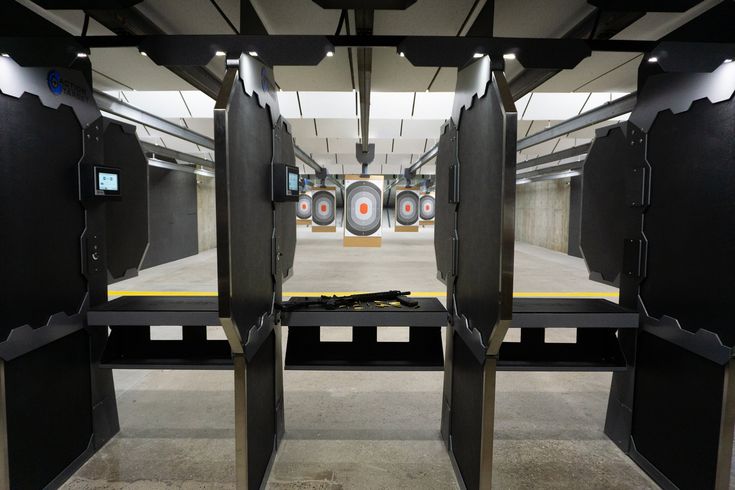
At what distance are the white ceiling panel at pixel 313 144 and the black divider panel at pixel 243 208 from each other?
5.59 m

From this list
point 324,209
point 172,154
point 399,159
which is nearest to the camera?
point 172,154

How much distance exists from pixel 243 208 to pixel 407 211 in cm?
1691

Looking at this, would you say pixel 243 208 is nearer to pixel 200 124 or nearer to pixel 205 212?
pixel 200 124

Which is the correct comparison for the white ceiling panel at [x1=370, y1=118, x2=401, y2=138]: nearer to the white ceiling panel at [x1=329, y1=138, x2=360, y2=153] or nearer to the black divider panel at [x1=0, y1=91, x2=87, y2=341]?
the white ceiling panel at [x1=329, y1=138, x2=360, y2=153]

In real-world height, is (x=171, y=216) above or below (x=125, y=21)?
below

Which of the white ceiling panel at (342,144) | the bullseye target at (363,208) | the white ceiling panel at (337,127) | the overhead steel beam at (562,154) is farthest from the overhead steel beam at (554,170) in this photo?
the white ceiling panel at (337,127)

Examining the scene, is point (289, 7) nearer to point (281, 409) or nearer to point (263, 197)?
point (263, 197)

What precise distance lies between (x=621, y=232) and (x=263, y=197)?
1974 millimetres

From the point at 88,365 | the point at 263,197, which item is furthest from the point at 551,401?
the point at 88,365

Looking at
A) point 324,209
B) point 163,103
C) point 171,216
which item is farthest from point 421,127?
point 324,209

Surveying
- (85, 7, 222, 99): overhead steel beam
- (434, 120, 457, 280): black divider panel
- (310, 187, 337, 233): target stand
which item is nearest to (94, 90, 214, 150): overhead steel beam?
(85, 7, 222, 99): overhead steel beam

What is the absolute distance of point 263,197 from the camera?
190 centimetres

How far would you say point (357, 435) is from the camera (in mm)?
2455

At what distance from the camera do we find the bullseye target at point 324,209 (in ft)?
55.0
